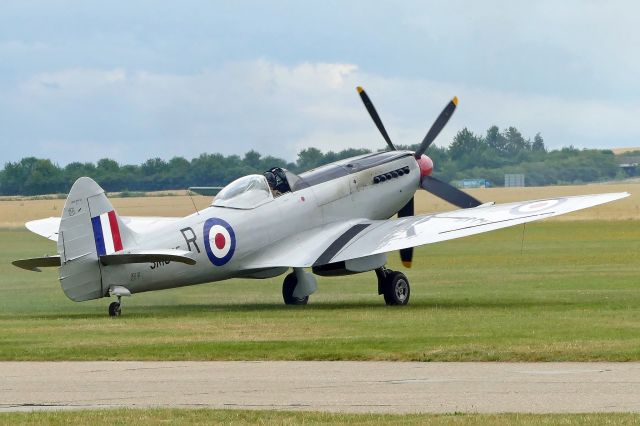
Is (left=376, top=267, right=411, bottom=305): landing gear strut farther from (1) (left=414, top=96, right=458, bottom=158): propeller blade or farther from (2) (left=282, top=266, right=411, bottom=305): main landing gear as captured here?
(1) (left=414, top=96, right=458, bottom=158): propeller blade

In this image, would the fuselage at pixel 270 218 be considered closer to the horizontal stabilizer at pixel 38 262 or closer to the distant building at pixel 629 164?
the horizontal stabilizer at pixel 38 262

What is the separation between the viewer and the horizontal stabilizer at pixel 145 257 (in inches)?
878

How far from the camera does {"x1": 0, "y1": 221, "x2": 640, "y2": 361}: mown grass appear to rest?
1742cm

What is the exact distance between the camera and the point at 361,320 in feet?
71.8

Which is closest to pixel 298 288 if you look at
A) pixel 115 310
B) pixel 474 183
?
pixel 115 310

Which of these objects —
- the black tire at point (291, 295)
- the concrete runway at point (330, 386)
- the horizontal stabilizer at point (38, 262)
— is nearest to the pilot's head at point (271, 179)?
the black tire at point (291, 295)

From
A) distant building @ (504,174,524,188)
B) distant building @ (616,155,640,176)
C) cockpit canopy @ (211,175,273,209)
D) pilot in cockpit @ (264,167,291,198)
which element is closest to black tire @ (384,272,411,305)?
pilot in cockpit @ (264,167,291,198)

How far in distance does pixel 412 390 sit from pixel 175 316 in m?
10.3

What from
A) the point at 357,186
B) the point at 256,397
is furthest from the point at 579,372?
the point at 357,186

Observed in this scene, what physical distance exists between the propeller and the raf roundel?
4507 millimetres

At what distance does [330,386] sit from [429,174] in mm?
15653

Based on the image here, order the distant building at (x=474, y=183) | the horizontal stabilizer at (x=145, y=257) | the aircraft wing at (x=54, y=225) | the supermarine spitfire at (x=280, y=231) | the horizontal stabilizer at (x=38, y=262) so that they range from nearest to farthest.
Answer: the horizontal stabilizer at (x=145, y=257), the supermarine spitfire at (x=280, y=231), the horizontal stabilizer at (x=38, y=262), the aircraft wing at (x=54, y=225), the distant building at (x=474, y=183)

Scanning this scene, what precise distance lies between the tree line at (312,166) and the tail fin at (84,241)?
2476 centimetres

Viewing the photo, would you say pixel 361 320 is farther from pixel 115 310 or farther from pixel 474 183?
pixel 474 183
